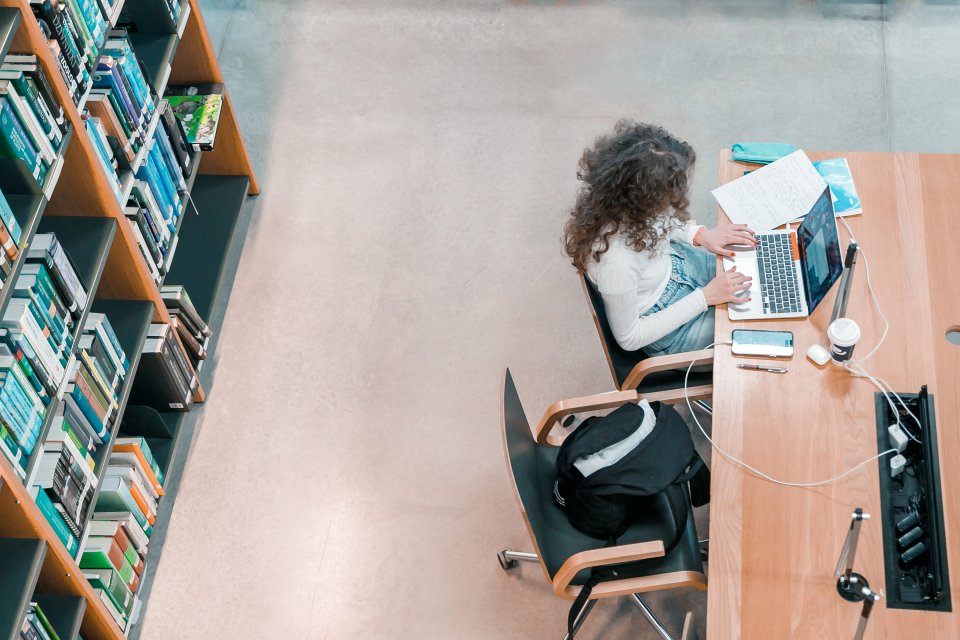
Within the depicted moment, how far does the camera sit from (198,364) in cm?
368

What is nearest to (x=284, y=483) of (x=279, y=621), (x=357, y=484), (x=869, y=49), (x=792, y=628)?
(x=357, y=484)

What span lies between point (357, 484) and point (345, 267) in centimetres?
97

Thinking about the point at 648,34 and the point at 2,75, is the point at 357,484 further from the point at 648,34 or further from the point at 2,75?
the point at 648,34

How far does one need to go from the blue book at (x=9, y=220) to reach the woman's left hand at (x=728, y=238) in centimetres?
192

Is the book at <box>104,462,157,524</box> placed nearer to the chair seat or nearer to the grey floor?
the grey floor

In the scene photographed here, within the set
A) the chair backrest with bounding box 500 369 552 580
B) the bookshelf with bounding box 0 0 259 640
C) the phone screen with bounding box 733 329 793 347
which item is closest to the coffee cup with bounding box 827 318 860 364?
the phone screen with bounding box 733 329 793 347

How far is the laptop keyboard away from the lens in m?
2.84

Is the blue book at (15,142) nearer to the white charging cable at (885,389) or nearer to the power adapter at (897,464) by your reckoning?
the white charging cable at (885,389)

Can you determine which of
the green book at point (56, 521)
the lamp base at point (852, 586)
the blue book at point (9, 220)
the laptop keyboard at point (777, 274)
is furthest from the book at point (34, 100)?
the lamp base at point (852, 586)

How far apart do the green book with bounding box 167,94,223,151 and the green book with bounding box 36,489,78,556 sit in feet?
4.96

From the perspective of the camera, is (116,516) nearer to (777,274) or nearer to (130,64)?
(130,64)

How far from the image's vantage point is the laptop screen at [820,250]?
8.73 ft

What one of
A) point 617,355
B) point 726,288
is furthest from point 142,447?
point 726,288

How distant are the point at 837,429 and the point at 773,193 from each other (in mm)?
817
